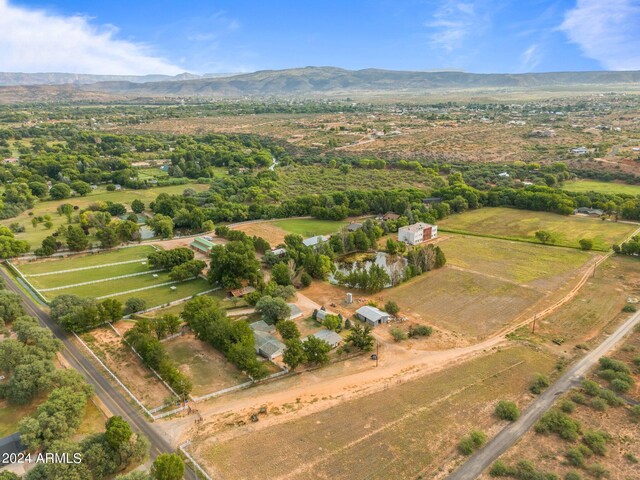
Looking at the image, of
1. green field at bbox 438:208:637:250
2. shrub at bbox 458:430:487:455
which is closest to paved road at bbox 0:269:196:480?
shrub at bbox 458:430:487:455

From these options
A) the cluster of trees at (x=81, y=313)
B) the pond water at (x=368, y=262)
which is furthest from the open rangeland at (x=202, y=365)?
the pond water at (x=368, y=262)

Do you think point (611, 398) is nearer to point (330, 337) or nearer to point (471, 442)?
point (471, 442)

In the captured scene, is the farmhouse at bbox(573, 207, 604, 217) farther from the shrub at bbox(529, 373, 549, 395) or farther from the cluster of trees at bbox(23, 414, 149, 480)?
the cluster of trees at bbox(23, 414, 149, 480)

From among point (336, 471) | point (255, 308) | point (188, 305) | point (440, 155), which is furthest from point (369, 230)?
point (440, 155)

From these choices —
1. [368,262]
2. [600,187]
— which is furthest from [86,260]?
[600,187]

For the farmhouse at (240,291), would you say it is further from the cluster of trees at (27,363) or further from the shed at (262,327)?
the cluster of trees at (27,363)

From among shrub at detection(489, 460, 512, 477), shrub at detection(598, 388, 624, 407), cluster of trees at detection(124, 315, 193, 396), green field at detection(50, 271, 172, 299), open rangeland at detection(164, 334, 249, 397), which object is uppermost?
cluster of trees at detection(124, 315, 193, 396)

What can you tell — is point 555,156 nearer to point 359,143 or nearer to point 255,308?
point 359,143
